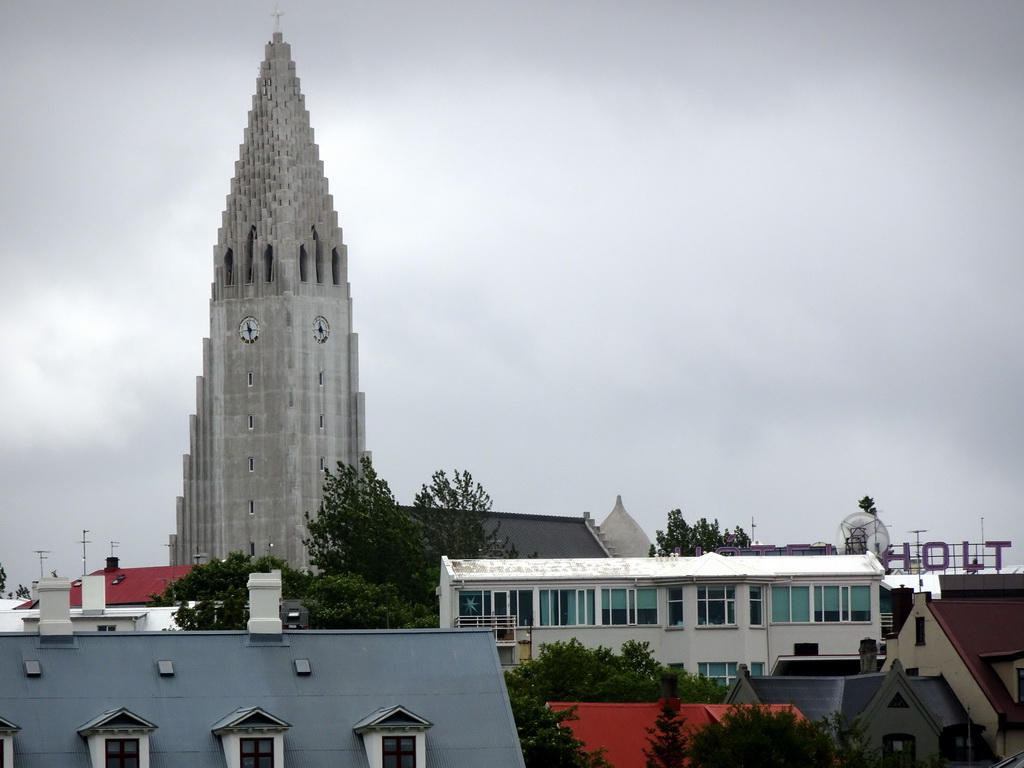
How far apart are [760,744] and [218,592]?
204 feet

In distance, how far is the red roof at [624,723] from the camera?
70.6 m

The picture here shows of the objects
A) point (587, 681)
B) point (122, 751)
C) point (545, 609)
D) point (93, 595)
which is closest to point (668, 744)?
point (587, 681)

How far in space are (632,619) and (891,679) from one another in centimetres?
3148

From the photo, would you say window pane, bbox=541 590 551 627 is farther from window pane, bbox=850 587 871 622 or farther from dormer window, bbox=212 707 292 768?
dormer window, bbox=212 707 292 768

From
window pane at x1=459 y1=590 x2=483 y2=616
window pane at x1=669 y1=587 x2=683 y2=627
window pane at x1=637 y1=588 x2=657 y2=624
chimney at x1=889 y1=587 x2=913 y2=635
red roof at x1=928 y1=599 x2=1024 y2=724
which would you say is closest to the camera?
red roof at x1=928 y1=599 x2=1024 y2=724

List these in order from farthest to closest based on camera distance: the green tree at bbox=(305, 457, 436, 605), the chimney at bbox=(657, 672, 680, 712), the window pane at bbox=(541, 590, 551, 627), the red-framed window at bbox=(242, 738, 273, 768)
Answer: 1. the green tree at bbox=(305, 457, 436, 605)
2. the window pane at bbox=(541, 590, 551, 627)
3. the chimney at bbox=(657, 672, 680, 712)
4. the red-framed window at bbox=(242, 738, 273, 768)

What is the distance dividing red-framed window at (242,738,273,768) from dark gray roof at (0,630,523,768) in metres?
0.52

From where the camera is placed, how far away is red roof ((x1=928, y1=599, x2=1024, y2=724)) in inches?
3019

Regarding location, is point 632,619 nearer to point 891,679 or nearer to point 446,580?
point 446,580

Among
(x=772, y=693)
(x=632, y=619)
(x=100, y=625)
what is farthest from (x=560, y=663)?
(x=100, y=625)

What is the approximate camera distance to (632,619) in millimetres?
105562

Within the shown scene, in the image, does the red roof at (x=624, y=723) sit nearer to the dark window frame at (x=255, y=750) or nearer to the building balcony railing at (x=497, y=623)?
the dark window frame at (x=255, y=750)

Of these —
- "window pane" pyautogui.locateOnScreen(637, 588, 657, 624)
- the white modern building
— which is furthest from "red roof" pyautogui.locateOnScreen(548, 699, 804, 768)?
"window pane" pyautogui.locateOnScreen(637, 588, 657, 624)

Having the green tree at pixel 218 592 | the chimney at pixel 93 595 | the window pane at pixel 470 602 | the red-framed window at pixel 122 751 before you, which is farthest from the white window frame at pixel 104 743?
the window pane at pixel 470 602
